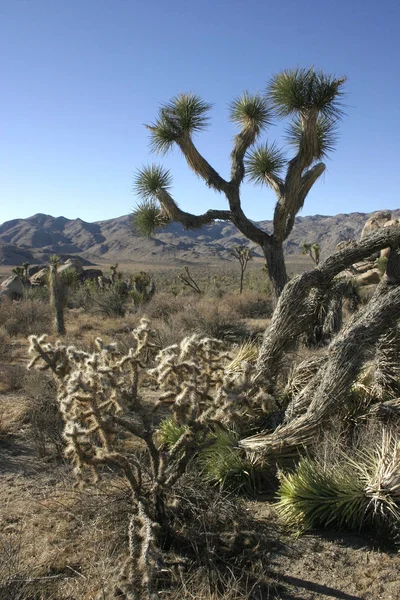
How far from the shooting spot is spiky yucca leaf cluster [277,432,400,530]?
3.98 meters

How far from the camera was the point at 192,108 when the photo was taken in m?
10.5

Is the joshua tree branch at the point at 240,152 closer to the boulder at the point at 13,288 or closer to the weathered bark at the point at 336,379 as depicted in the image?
the weathered bark at the point at 336,379

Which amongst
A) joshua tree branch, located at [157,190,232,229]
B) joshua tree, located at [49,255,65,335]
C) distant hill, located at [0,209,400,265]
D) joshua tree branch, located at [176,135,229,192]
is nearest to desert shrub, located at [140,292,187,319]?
joshua tree, located at [49,255,65,335]

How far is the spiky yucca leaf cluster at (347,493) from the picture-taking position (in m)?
3.98

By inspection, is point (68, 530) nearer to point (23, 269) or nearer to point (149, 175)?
point (149, 175)

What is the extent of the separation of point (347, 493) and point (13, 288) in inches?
956

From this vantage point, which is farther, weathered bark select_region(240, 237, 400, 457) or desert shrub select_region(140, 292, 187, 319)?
desert shrub select_region(140, 292, 187, 319)

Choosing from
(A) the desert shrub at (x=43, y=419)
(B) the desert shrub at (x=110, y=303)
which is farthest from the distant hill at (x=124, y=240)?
(A) the desert shrub at (x=43, y=419)

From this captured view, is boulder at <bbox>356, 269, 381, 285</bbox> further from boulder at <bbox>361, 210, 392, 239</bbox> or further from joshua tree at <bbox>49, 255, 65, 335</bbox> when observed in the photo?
joshua tree at <bbox>49, 255, 65, 335</bbox>

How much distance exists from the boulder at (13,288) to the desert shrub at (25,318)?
7347 millimetres

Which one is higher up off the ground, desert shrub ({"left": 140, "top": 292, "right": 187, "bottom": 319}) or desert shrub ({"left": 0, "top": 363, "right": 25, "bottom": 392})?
desert shrub ({"left": 140, "top": 292, "right": 187, "bottom": 319})

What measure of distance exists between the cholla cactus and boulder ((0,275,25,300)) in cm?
2219

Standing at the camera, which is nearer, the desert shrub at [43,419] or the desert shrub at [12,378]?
the desert shrub at [43,419]

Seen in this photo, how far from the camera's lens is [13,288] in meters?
25.5
